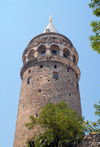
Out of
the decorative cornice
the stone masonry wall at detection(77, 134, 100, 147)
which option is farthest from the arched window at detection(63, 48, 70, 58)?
the stone masonry wall at detection(77, 134, 100, 147)

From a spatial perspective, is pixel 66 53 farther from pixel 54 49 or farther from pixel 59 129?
pixel 59 129

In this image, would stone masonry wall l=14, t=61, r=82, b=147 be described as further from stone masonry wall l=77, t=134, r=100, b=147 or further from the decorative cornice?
stone masonry wall l=77, t=134, r=100, b=147

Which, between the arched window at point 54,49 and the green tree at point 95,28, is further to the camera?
the arched window at point 54,49

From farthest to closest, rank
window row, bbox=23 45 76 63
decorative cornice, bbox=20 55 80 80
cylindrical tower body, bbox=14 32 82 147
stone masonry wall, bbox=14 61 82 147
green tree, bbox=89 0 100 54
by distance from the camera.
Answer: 1. window row, bbox=23 45 76 63
2. decorative cornice, bbox=20 55 80 80
3. cylindrical tower body, bbox=14 32 82 147
4. stone masonry wall, bbox=14 61 82 147
5. green tree, bbox=89 0 100 54

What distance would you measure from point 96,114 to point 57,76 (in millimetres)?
8267

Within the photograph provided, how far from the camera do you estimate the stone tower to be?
19297 millimetres

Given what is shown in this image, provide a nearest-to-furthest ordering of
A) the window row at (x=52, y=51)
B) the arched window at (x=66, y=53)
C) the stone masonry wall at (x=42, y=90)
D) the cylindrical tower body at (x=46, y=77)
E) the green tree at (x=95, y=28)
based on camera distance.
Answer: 1. the green tree at (x=95, y=28)
2. the stone masonry wall at (x=42, y=90)
3. the cylindrical tower body at (x=46, y=77)
4. the window row at (x=52, y=51)
5. the arched window at (x=66, y=53)

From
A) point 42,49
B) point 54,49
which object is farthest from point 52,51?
point 42,49

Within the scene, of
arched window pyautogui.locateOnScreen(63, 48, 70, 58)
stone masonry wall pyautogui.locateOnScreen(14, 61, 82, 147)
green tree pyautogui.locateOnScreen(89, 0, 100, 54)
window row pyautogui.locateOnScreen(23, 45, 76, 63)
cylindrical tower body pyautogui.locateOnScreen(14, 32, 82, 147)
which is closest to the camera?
green tree pyautogui.locateOnScreen(89, 0, 100, 54)

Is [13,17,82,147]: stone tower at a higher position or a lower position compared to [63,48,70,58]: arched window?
lower

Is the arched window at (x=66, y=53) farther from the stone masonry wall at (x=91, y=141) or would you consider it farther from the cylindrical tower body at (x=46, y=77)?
the stone masonry wall at (x=91, y=141)

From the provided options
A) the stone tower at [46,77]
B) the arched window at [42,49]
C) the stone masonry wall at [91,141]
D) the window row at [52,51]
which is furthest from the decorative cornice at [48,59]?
the stone masonry wall at [91,141]

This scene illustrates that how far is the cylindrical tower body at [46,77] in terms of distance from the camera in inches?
759

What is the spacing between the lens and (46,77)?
21266 mm
